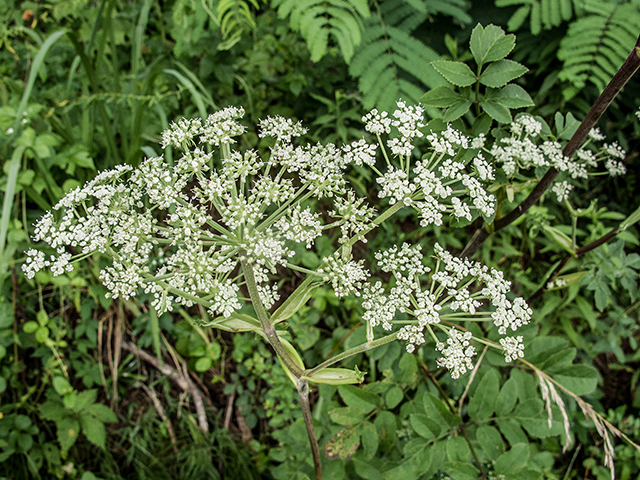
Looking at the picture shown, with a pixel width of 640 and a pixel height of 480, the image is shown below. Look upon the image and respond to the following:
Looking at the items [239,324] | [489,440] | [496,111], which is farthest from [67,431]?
[496,111]

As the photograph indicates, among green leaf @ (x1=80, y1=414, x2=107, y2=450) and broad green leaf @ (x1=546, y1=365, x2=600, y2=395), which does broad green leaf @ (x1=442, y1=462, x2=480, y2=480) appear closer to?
broad green leaf @ (x1=546, y1=365, x2=600, y2=395)

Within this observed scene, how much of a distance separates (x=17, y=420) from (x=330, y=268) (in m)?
3.14

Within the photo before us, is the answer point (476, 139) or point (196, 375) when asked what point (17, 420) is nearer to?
point (196, 375)

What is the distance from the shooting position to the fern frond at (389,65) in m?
2.70

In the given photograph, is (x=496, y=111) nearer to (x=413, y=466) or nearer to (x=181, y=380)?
(x=413, y=466)

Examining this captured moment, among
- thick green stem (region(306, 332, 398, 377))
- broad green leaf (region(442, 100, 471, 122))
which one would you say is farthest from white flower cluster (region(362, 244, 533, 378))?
broad green leaf (region(442, 100, 471, 122))

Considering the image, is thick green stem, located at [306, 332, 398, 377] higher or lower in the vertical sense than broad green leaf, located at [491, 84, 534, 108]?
lower

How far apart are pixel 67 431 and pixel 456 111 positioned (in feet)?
11.1

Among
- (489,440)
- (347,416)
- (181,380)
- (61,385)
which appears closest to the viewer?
(489,440)

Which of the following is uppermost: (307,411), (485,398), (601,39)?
(601,39)

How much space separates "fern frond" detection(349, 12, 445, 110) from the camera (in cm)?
270

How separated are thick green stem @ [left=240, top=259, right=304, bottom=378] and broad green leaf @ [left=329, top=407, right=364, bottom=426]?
65cm

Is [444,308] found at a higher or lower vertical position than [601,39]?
lower

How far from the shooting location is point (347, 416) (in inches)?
80.8
